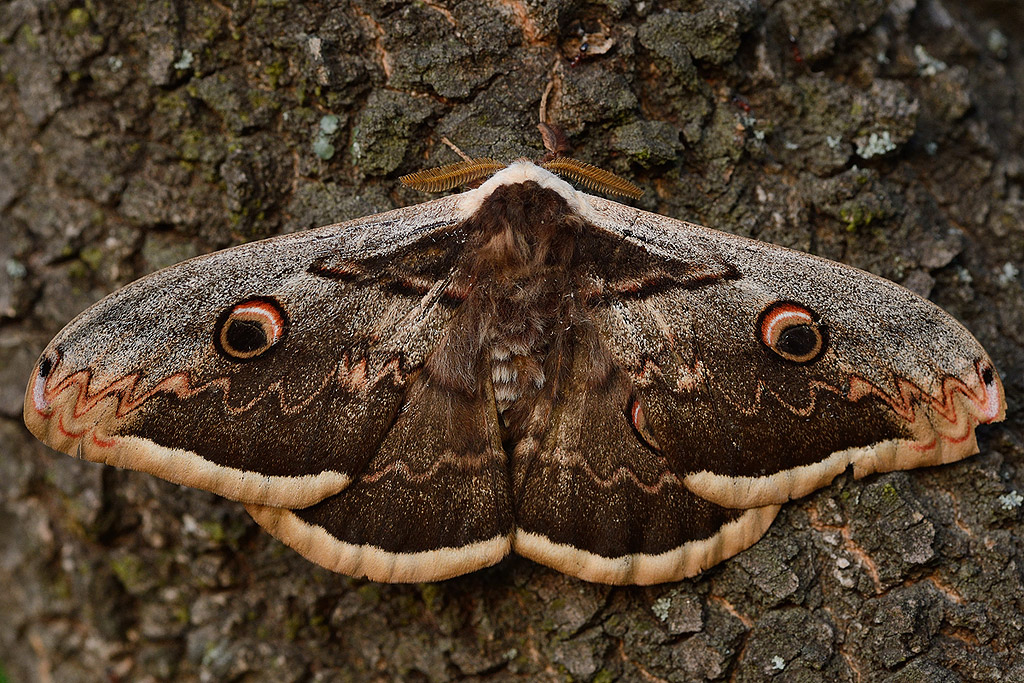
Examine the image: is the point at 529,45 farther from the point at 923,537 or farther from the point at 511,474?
the point at 923,537

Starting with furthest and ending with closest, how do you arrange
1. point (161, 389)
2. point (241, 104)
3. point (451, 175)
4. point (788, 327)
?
1. point (241, 104)
2. point (451, 175)
3. point (788, 327)
4. point (161, 389)

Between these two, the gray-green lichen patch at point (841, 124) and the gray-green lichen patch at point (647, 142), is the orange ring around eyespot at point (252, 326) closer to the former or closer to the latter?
the gray-green lichen patch at point (647, 142)

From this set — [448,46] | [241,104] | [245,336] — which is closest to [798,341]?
[448,46]

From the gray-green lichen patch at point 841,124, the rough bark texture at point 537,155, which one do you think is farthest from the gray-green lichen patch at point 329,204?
the gray-green lichen patch at point 841,124

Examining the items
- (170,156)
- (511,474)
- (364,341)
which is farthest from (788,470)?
(170,156)

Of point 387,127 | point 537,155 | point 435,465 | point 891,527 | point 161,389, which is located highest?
point 387,127

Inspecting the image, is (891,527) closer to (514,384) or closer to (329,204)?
(514,384)

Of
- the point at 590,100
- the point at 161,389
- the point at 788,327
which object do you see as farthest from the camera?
the point at 590,100
